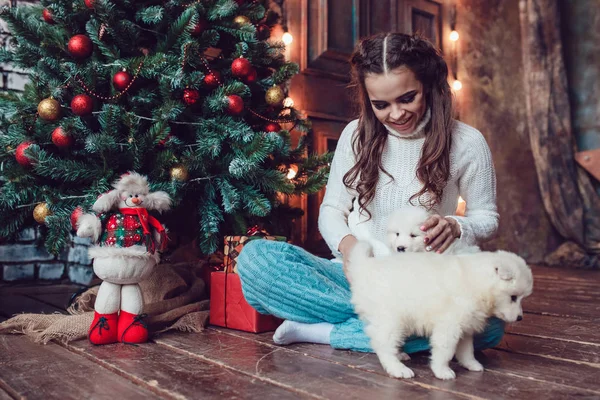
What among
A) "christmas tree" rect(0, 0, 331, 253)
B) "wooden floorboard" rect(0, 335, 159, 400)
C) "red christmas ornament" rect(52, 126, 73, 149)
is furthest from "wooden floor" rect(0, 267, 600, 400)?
"red christmas ornament" rect(52, 126, 73, 149)

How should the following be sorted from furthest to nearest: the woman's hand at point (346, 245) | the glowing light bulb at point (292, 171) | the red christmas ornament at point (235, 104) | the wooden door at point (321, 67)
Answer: the wooden door at point (321, 67), the glowing light bulb at point (292, 171), the red christmas ornament at point (235, 104), the woman's hand at point (346, 245)

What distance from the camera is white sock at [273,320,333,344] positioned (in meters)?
1.37

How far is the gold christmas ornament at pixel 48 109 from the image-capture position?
1.58 metres

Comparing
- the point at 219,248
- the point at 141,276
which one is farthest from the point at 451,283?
the point at 219,248

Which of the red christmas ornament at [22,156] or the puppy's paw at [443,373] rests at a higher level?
the red christmas ornament at [22,156]

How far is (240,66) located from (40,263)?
1.49m

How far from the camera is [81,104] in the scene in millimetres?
1591

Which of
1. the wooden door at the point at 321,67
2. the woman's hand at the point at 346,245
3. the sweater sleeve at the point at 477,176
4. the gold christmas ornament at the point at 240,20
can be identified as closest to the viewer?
the woman's hand at the point at 346,245

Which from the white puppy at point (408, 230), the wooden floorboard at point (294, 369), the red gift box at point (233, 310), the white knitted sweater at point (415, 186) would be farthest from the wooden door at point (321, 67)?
the white puppy at point (408, 230)

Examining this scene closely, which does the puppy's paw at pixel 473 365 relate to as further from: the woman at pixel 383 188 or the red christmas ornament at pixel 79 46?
the red christmas ornament at pixel 79 46

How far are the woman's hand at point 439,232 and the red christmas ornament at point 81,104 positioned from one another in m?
1.06

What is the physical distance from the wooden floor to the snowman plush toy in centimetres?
6

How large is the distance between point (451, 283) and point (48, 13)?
1497 mm

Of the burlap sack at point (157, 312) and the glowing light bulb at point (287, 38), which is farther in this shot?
the glowing light bulb at point (287, 38)
